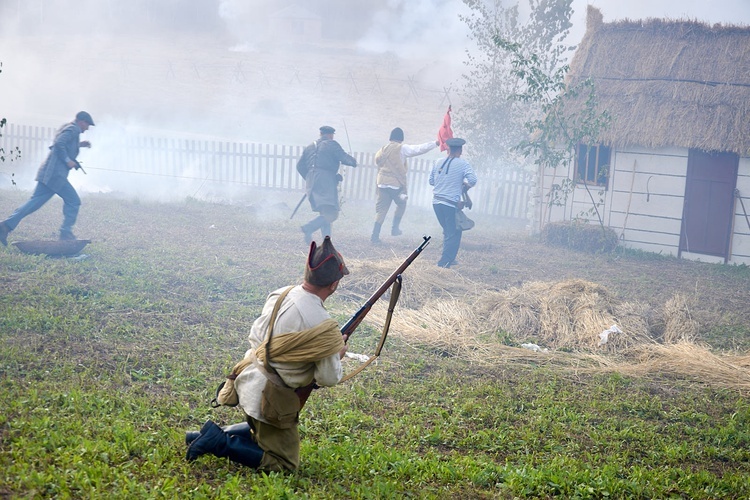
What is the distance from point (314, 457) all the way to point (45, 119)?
95.9 ft

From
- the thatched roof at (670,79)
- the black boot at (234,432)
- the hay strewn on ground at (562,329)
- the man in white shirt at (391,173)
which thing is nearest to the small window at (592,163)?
the thatched roof at (670,79)

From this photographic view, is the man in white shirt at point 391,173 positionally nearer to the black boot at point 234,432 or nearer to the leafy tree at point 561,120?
the leafy tree at point 561,120

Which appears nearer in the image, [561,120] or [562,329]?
[562,329]

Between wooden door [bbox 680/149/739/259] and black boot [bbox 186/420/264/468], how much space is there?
11.6m

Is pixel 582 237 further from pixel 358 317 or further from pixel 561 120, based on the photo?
pixel 358 317

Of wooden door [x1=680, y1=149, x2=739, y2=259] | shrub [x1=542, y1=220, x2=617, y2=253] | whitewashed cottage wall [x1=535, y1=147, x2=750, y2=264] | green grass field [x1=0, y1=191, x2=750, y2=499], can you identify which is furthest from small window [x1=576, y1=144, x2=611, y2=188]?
green grass field [x1=0, y1=191, x2=750, y2=499]

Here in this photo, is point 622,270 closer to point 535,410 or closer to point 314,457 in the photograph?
point 535,410

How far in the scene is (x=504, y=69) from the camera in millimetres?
17828

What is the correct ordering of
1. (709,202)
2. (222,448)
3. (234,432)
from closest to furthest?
1. (222,448)
2. (234,432)
3. (709,202)

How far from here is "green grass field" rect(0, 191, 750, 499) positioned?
3652 mm

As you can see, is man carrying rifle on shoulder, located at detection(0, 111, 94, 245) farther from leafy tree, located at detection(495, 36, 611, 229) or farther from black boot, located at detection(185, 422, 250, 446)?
leafy tree, located at detection(495, 36, 611, 229)

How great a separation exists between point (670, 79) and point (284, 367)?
12.5 meters

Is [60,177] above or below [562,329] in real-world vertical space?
above

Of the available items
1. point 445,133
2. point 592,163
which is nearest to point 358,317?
point 445,133
